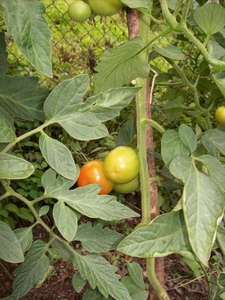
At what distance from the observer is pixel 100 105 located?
0.56m

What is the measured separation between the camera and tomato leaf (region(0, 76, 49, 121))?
65 centimetres

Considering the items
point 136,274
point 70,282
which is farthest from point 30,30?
point 70,282

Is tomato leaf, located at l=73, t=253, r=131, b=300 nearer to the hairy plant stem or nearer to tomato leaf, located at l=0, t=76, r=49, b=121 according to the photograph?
the hairy plant stem

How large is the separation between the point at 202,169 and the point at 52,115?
29 centimetres

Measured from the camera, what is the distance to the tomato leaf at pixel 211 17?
642mm

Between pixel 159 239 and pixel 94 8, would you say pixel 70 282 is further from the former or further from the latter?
pixel 94 8

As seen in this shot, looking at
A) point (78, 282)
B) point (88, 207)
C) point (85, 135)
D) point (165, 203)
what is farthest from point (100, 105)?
point (165, 203)

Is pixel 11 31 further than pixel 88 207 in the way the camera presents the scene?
No

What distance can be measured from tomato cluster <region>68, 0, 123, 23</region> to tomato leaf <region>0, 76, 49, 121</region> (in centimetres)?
14

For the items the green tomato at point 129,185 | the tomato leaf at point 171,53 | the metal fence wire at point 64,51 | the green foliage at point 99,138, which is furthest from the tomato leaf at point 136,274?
the metal fence wire at point 64,51

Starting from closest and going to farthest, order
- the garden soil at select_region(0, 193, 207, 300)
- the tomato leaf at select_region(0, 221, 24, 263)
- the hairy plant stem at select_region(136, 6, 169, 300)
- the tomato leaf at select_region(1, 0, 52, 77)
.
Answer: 1. the tomato leaf at select_region(1, 0, 52, 77)
2. the tomato leaf at select_region(0, 221, 24, 263)
3. the hairy plant stem at select_region(136, 6, 169, 300)
4. the garden soil at select_region(0, 193, 207, 300)

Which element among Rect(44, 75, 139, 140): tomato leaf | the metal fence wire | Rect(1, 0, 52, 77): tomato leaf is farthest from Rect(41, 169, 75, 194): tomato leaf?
the metal fence wire

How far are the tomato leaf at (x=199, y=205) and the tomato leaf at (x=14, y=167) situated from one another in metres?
0.20

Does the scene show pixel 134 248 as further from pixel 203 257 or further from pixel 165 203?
pixel 165 203
